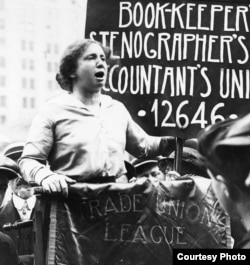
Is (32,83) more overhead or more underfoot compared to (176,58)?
more underfoot

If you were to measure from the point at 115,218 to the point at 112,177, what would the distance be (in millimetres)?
352

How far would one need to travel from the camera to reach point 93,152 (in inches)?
238

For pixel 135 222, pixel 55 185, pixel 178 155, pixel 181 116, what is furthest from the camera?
pixel 181 116

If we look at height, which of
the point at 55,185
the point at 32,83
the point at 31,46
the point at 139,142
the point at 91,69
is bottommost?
the point at 55,185

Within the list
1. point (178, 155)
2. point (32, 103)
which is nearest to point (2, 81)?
point (32, 103)

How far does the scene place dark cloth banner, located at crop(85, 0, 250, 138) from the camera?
6.32 meters

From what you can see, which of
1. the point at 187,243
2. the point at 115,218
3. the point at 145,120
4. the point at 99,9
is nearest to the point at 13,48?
the point at 99,9

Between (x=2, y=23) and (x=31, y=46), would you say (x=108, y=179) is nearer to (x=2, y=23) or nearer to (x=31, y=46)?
(x=31, y=46)

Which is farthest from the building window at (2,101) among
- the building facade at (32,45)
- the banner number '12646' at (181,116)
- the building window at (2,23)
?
the banner number '12646' at (181,116)

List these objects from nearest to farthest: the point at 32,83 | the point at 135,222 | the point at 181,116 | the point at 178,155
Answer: the point at 135,222 → the point at 32,83 → the point at 178,155 → the point at 181,116

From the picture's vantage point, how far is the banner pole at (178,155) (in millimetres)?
6238

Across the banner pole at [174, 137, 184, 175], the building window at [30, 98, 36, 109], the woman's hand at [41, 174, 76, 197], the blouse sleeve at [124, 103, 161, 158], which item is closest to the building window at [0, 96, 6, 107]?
the building window at [30, 98, 36, 109]

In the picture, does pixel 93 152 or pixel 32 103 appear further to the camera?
pixel 32 103

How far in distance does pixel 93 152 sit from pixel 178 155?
0.78 meters
